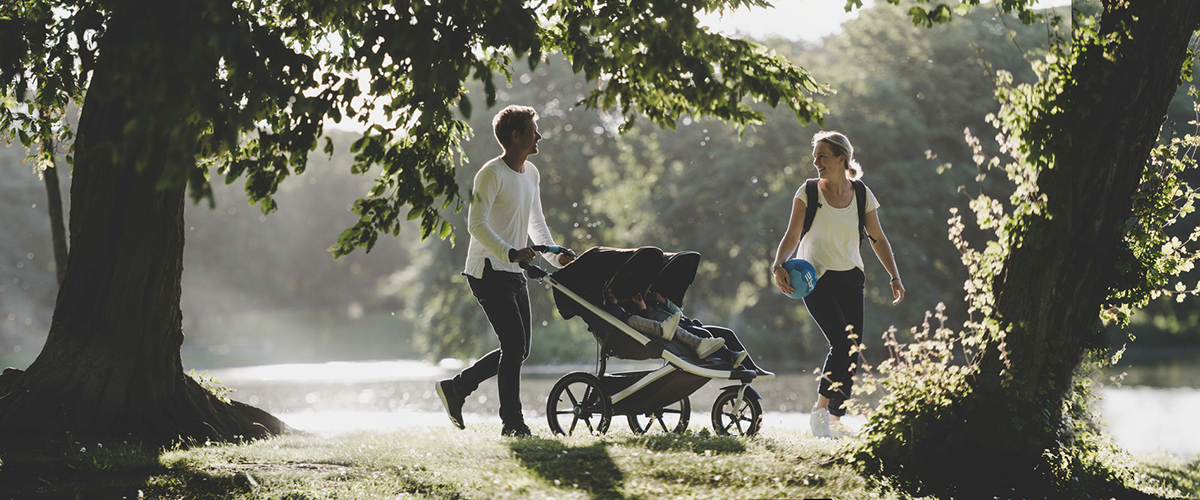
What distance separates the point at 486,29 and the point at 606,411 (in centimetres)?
268

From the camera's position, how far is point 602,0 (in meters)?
5.29

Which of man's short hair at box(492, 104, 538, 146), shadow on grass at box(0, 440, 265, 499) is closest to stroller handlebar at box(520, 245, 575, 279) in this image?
man's short hair at box(492, 104, 538, 146)

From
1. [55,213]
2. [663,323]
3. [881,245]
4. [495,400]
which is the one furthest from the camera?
[495,400]

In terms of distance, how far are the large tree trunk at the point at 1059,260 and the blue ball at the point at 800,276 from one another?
5.05ft

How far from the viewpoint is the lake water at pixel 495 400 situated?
35.2ft

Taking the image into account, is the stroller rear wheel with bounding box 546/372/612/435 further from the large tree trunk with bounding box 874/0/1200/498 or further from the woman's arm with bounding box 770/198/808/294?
the large tree trunk with bounding box 874/0/1200/498

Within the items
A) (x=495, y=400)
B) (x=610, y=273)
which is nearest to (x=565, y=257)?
(x=610, y=273)

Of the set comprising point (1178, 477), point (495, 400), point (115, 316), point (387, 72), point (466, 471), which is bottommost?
point (1178, 477)

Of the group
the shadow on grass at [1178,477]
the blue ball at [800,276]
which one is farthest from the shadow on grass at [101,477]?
the shadow on grass at [1178,477]

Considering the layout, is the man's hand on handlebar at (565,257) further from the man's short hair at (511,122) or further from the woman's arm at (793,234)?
the woman's arm at (793,234)

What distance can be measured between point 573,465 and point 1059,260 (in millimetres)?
2588

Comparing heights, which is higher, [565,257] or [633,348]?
[565,257]

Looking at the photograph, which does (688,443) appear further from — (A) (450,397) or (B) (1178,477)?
(B) (1178,477)

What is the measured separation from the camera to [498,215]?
5801mm
